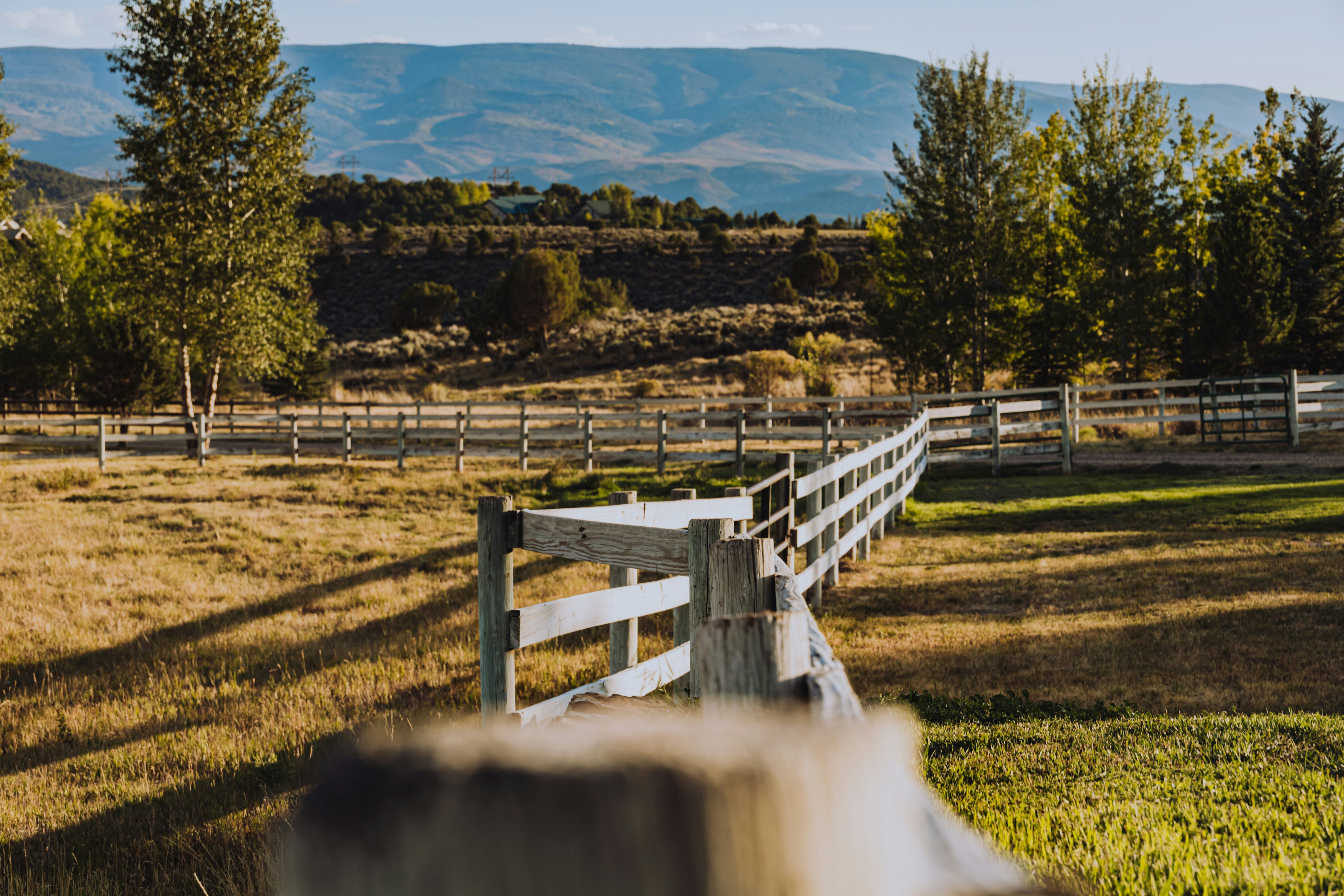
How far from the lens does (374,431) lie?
979 inches

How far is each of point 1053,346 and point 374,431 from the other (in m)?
20.2

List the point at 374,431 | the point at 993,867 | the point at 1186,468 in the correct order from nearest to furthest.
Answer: the point at 993,867
the point at 1186,468
the point at 374,431

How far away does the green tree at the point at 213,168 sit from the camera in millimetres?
26031

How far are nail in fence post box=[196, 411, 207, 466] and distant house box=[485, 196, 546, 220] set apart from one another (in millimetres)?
86457

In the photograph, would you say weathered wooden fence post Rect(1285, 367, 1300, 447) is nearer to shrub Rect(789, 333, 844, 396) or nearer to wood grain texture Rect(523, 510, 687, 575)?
shrub Rect(789, 333, 844, 396)

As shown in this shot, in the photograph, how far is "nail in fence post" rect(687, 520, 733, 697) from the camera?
3693 mm

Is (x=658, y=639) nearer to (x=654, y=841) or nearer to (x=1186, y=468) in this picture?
(x=654, y=841)

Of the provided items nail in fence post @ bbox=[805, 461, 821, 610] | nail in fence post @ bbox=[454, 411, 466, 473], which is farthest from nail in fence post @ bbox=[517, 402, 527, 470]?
nail in fence post @ bbox=[805, 461, 821, 610]

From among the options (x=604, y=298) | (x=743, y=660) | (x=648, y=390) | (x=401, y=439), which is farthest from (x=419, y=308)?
(x=743, y=660)

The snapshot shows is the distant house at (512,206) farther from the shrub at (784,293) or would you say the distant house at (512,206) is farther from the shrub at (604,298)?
the shrub at (784,293)

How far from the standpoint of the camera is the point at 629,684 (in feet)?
15.0

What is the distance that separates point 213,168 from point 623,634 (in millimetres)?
27062

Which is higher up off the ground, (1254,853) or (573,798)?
(573,798)

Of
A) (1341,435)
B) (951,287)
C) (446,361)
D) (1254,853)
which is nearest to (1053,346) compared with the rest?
(951,287)
